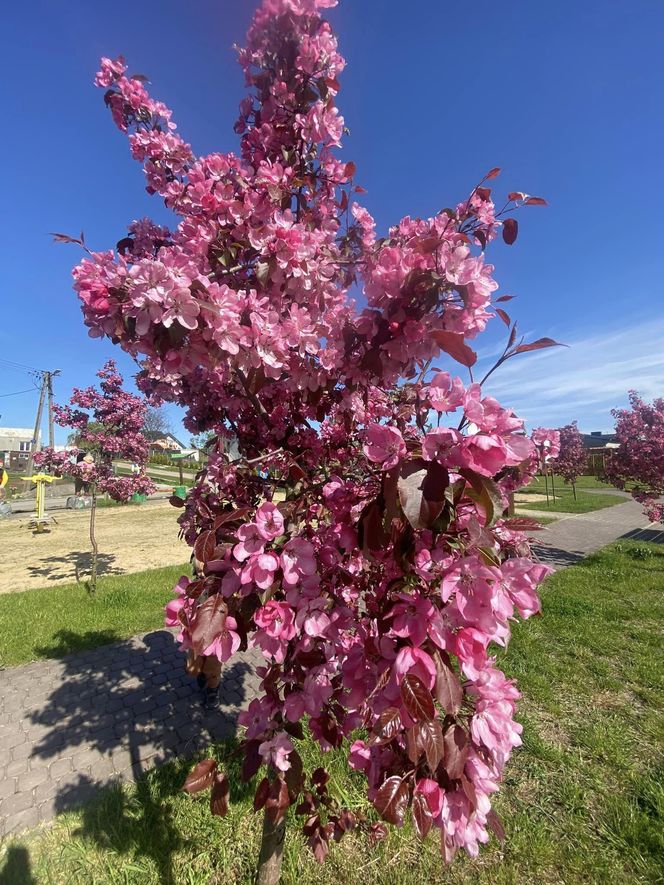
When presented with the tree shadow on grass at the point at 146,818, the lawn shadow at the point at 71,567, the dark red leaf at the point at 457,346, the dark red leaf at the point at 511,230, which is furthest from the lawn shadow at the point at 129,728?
the lawn shadow at the point at 71,567

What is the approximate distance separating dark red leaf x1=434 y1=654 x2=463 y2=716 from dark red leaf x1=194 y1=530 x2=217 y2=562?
0.65m

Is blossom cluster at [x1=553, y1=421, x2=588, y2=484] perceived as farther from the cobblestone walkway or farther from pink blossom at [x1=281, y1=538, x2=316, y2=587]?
pink blossom at [x1=281, y1=538, x2=316, y2=587]

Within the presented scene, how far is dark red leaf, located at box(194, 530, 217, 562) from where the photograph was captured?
114cm

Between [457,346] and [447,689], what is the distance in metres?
0.79

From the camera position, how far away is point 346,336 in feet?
4.47

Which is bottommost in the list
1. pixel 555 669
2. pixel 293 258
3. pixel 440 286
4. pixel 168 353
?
pixel 555 669

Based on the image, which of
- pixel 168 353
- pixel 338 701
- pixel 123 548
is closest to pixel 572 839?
pixel 338 701

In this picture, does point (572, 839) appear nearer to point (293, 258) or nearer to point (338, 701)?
point (338, 701)

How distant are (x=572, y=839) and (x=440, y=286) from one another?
3.30 metres

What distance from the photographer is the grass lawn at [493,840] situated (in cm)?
226

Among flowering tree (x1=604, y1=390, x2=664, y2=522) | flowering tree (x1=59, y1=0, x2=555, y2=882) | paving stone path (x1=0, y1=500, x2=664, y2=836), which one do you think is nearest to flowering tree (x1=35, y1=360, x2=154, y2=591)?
paving stone path (x1=0, y1=500, x2=664, y2=836)

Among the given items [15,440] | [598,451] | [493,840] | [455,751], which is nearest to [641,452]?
[493,840]

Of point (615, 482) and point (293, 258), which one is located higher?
point (293, 258)

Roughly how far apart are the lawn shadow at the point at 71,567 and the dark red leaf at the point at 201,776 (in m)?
8.38
